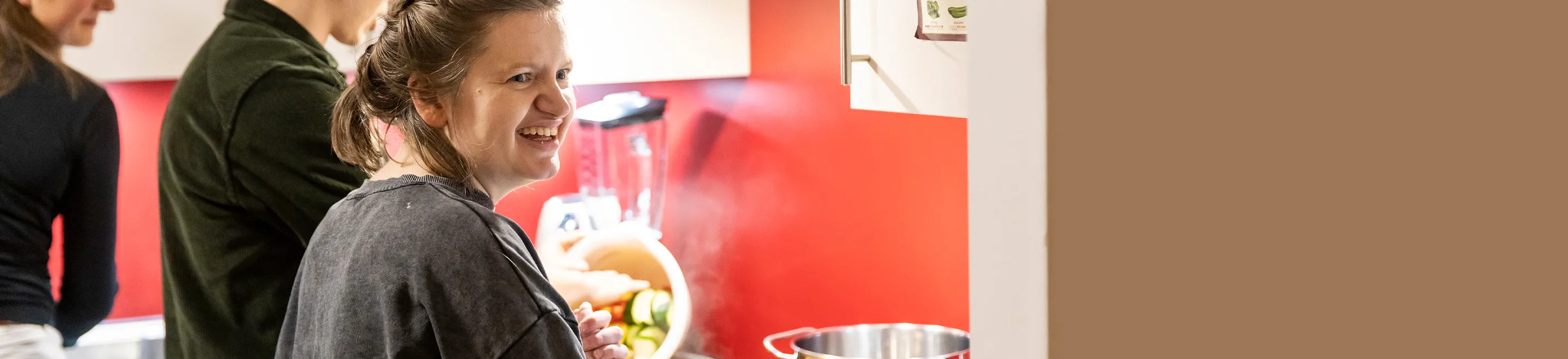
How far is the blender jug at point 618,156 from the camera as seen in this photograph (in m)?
2.36

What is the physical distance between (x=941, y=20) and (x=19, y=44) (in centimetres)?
127

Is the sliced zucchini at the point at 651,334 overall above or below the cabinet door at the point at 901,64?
below

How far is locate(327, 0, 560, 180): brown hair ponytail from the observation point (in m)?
0.92

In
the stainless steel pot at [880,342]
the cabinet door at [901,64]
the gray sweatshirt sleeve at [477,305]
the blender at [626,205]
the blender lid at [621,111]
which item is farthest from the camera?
the blender lid at [621,111]

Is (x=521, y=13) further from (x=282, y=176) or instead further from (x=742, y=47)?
(x=742, y=47)

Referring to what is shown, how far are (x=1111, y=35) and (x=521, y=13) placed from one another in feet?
2.38

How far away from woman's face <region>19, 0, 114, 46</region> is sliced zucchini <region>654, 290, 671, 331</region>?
1022 mm

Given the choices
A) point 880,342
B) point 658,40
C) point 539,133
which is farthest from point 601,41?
point 539,133

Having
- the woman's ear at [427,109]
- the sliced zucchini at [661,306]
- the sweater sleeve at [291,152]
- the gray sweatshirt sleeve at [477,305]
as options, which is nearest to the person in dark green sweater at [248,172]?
the sweater sleeve at [291,152]

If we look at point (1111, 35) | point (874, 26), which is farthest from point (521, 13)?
point (1111, 35)

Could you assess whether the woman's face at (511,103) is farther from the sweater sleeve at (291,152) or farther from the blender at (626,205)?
the blender at (626,205)

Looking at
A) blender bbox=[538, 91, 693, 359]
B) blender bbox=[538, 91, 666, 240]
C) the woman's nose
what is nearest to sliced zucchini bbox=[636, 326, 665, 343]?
blender bbox=[538, 91, 693, 359]

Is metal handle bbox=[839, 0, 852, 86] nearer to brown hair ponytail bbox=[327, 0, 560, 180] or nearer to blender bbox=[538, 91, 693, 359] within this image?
brown hair ponytail bbox=[327, 0, 560, 180]

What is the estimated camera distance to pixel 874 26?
1.46 meters
